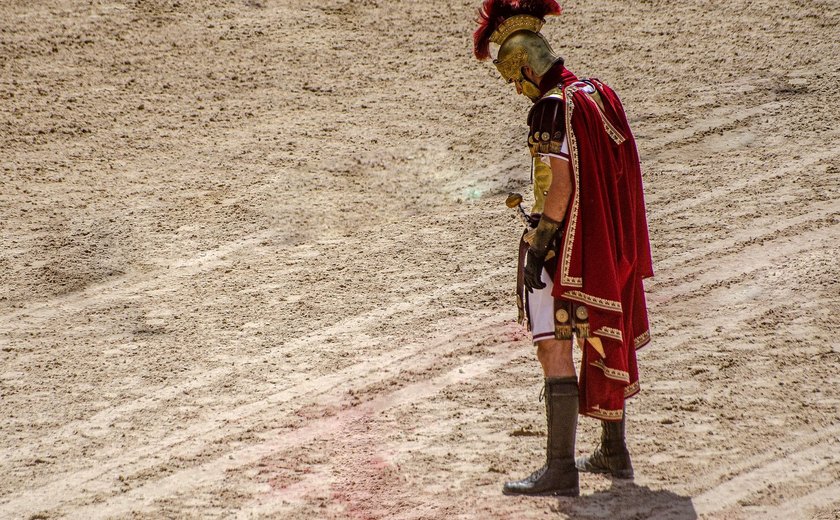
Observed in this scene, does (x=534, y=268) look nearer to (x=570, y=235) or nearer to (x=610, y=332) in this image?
(x=570, y=235)

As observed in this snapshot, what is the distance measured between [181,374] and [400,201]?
2.99m

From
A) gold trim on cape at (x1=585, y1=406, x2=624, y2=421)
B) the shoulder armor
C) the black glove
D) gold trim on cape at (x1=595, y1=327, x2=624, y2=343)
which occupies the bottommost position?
gold trim on cape at (x1=585, y1=406, x2=624, y2=421)

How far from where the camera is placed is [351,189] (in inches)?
375

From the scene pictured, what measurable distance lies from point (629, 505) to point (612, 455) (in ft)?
1.03

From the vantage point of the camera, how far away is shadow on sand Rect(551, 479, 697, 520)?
5195mm

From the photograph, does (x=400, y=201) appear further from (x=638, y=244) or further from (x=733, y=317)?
(x=638, y=244)

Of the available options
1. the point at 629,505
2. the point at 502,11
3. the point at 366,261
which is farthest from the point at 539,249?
the point at 366,261

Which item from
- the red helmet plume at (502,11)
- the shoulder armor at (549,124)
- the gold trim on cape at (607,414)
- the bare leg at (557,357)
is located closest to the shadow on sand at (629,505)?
the gold trim on cape at (607,414)

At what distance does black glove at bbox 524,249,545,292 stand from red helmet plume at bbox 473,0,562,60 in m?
1.07

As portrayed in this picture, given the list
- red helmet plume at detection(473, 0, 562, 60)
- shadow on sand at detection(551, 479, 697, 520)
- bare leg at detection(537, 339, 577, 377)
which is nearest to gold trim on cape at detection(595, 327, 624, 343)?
bare leg at detection(537, 339, 577, 377)

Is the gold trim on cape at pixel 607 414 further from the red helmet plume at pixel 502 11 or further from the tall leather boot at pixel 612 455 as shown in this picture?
the red helmet plume at pixel 502 11

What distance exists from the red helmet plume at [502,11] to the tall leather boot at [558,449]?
5.64 feet

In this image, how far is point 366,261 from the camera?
27.8 feet

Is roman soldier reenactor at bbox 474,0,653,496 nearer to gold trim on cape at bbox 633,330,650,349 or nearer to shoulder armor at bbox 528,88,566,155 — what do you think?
shoulder armor at bbox 528,88,566,155
